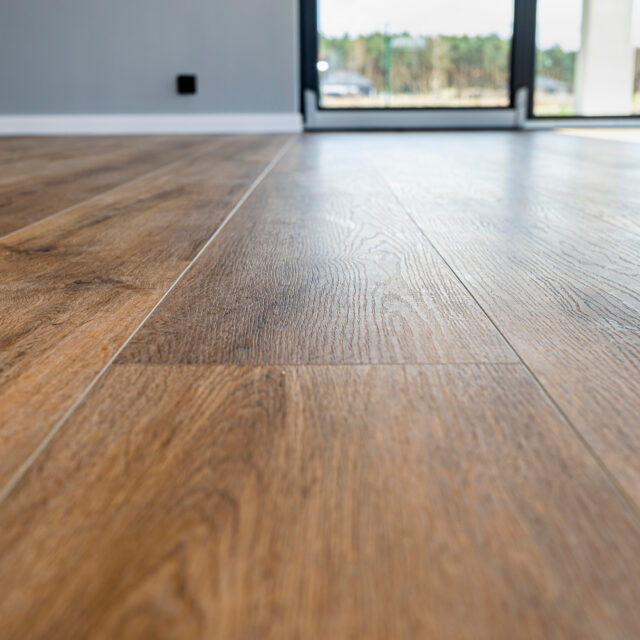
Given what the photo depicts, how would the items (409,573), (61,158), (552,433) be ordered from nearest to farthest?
(409,573) < (552,433) < (61,158)

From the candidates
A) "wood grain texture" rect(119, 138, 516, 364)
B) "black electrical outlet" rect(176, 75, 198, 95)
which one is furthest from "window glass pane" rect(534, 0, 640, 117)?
"wood grain texture" rect(119, 138, 516, 364)

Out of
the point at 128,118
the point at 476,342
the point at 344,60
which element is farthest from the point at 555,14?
the point at 476,342

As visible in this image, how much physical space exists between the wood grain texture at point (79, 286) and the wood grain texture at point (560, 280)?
0.31 m

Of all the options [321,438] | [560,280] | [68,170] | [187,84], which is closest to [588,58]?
[187,84]

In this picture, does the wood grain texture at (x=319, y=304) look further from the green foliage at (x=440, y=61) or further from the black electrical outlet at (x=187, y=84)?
the green foliage at (x=440, y=61)

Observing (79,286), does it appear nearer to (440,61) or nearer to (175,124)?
(175,124)

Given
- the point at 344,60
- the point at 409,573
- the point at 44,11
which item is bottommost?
the point at 409,573

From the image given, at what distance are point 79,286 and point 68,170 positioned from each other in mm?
1377

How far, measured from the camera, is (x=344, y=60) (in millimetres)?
4172

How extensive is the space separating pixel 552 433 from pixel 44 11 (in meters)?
4.35

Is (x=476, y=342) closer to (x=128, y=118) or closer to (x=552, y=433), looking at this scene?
(x=552, y=433)

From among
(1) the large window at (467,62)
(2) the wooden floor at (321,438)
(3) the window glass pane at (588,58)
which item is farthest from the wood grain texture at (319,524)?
(3) the window glass pane at (588,58)

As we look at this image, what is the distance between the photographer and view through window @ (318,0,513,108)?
13.6 feet

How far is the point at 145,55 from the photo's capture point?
4.04 meters
